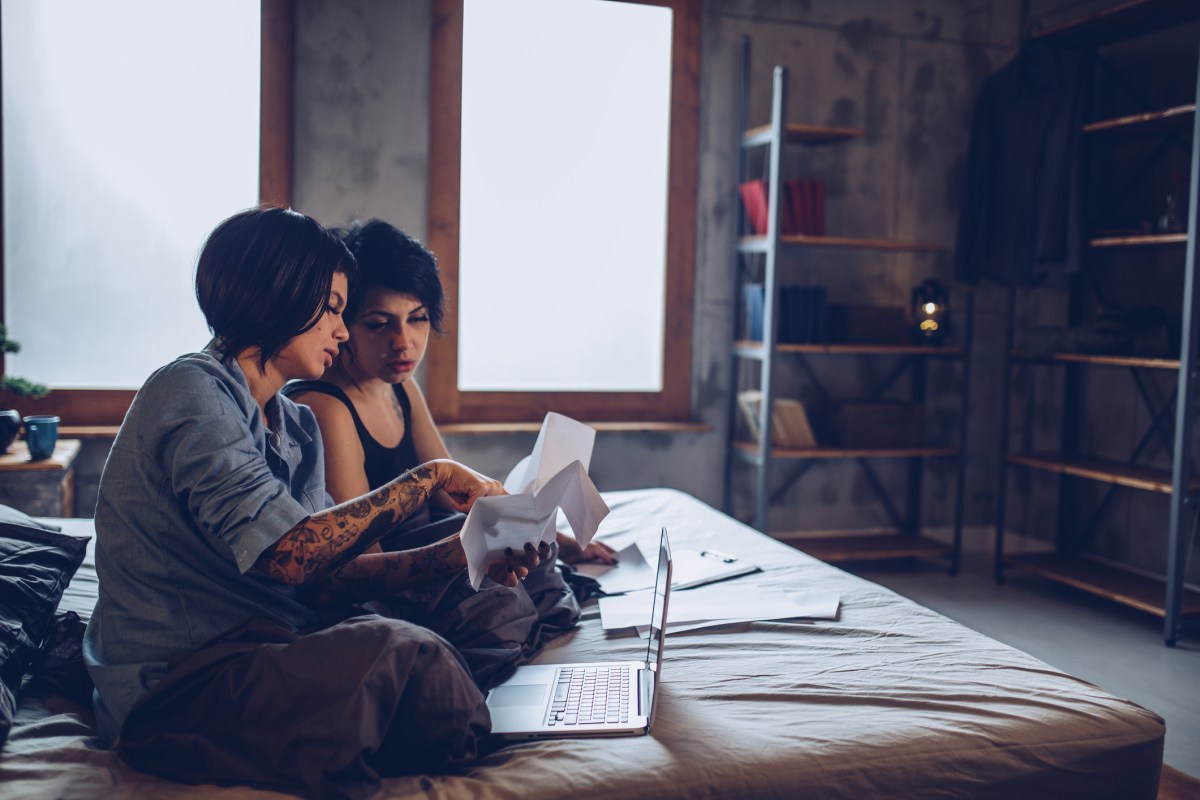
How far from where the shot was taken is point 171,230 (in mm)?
3477

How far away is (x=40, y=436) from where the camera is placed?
2.72 meters

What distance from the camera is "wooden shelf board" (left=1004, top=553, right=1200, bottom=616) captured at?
3.40m

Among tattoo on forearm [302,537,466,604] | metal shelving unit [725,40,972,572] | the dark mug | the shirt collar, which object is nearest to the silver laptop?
tattoo on forearm [302,537,466,604]

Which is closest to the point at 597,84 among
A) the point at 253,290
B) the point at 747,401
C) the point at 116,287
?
the point at 747,401

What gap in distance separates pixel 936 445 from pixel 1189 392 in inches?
47.0

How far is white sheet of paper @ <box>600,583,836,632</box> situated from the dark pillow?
902mm

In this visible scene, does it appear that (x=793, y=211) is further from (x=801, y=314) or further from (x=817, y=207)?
(x=801, y=314)

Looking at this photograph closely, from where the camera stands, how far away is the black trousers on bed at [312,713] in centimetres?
108

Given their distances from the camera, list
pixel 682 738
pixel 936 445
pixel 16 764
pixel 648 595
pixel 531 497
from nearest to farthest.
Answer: pixel 16 764 → pixel 682 738 → pixel 531 497 → pixel 648 595 → pixel 936 445

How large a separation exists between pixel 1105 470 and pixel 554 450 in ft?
9.55

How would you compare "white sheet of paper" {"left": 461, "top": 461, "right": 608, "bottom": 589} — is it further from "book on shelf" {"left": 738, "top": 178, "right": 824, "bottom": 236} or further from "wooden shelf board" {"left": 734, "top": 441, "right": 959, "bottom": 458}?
"book on shelf" {"left": 738, "top": 178, "right": 824, "bottom": 236}

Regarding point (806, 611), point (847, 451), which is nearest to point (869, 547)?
point (847, 451)

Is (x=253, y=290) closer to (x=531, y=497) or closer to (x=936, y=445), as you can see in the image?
(x=531, y=497)

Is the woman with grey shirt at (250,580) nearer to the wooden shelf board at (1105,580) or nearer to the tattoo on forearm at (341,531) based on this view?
the tattoo on forearm at (341,531)
